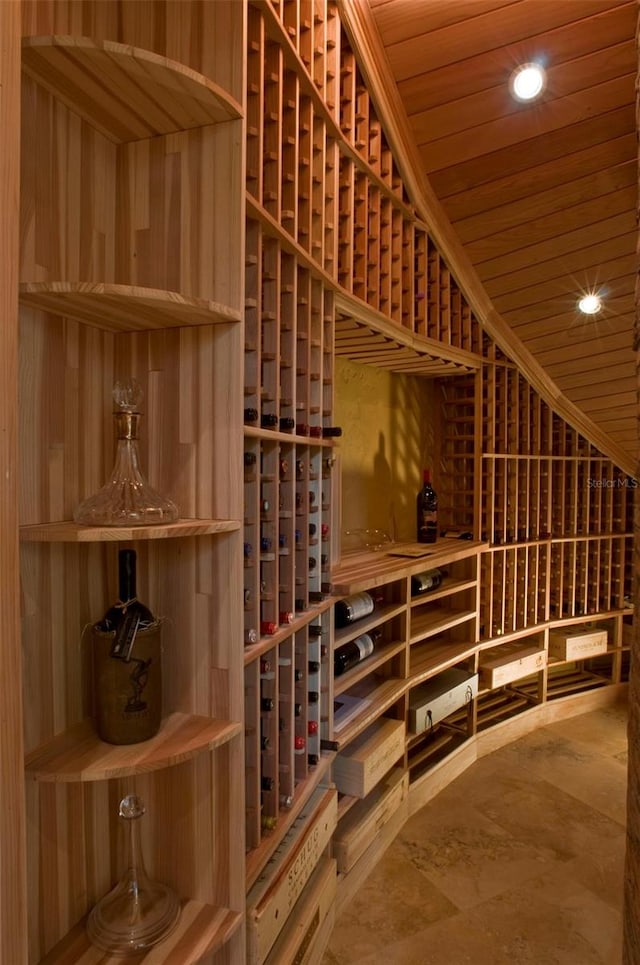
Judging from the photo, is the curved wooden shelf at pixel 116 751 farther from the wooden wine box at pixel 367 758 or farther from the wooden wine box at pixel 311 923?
the wooden wine box at pixel 367 758

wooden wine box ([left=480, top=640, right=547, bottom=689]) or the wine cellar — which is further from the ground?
the wine cellar

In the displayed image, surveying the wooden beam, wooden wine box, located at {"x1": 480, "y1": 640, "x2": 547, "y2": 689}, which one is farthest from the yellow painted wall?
the wooden beam

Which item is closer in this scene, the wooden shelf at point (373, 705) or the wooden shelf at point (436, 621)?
the wooden shelf at point (373, 705)

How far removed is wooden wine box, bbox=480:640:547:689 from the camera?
324 centimetres

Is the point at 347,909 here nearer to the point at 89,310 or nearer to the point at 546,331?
the point at 89,310

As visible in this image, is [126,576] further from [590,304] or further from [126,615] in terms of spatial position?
[590,304]

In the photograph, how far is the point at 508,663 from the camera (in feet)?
10.9

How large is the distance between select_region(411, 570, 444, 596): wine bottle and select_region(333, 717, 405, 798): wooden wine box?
603mm

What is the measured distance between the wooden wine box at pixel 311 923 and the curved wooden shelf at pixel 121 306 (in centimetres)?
149

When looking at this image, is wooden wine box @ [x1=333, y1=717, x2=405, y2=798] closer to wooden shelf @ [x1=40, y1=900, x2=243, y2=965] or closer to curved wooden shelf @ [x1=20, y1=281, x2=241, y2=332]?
wooden shelf @ [x1=40, y1=900, x2=243, y2=965]

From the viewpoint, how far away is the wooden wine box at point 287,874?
4.17 feet

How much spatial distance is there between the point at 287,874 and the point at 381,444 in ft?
6.22

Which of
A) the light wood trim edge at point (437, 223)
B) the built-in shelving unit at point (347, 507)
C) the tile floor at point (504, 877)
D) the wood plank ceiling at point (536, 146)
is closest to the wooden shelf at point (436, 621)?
the built-in shelving unit at point (347, 507)

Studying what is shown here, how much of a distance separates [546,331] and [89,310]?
260 centimetres
